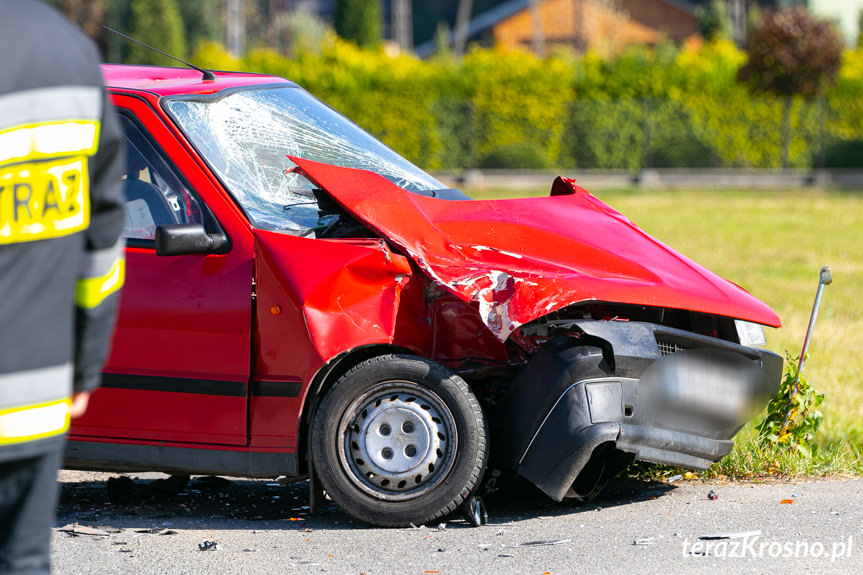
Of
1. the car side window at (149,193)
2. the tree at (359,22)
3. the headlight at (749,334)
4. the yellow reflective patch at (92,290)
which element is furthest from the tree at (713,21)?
the yellow reflective patch at (92,290)

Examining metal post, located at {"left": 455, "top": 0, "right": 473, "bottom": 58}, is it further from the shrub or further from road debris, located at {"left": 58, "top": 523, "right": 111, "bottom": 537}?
road debris, located at {"left": 58, "top": 523, "right": 111, "bottom": 537}

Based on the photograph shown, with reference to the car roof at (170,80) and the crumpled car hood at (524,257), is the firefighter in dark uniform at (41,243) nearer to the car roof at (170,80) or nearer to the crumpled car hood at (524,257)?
the crumpled car hood at (524,257)

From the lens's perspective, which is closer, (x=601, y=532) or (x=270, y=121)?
(x=601, y=532)

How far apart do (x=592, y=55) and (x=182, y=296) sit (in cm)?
2563

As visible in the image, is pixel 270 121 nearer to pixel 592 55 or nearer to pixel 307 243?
pixel 307 243

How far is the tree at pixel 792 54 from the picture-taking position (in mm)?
25625

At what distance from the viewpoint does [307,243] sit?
420cm

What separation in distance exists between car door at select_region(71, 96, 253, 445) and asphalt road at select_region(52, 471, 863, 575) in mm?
404

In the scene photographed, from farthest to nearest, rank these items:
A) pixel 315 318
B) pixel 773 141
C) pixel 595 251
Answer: pixel 773 141, pixel 595 251, pixel 315 318

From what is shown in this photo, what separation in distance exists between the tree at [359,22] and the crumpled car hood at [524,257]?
39228mm

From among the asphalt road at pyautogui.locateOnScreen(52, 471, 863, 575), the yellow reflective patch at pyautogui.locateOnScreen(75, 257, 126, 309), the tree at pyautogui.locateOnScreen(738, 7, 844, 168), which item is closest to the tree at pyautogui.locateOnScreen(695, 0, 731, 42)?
the tree at pyautogui.locateOnScreen(738, 7, 844, 168)

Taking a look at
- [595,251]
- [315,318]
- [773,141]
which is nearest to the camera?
[315,318]

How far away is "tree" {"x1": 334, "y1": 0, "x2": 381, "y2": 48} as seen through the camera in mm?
43156

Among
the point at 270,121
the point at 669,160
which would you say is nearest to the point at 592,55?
the point at 669,160
